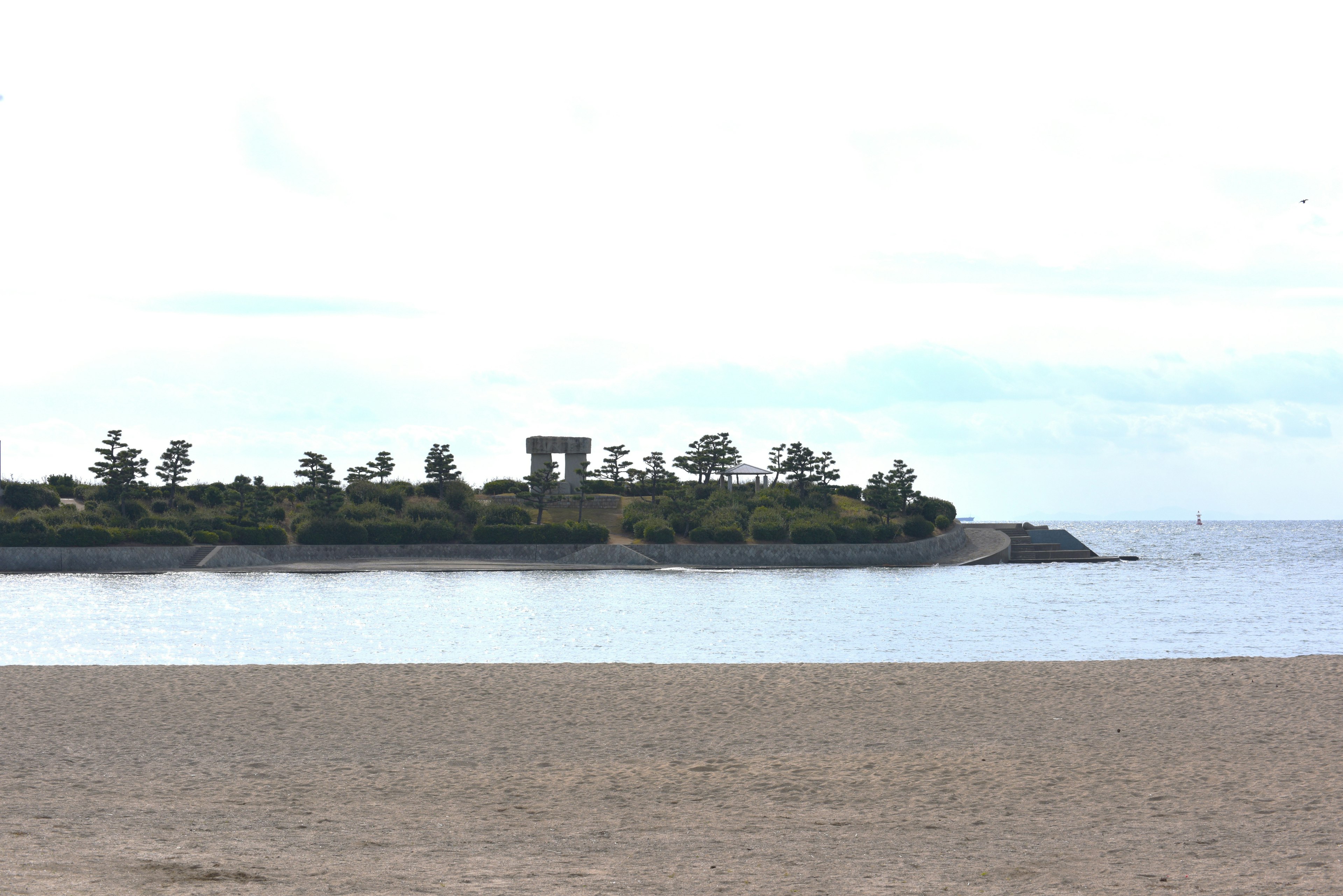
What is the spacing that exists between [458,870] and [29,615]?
3131 cm

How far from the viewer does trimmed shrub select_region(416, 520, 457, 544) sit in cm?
6319

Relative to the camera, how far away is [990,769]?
11328 mm

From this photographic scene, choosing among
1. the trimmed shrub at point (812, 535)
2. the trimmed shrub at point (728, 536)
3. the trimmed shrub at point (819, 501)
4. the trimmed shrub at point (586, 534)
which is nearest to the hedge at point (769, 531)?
the trimmed shrub at point (812, 535)

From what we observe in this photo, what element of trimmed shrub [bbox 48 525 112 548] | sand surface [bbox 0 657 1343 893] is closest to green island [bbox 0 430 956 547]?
trimmed shrub [bbox 48 525 112 548]

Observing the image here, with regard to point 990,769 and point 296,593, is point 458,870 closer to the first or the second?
point 990,769

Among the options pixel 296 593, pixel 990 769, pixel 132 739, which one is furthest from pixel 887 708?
pixel 296 593

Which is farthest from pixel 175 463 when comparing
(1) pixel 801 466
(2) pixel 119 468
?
(1) pixel 801 466

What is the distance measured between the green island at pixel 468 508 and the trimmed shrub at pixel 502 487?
11 cm

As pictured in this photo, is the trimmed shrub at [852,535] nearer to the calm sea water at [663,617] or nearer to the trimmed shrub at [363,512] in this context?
the calm sea water at [663,617]

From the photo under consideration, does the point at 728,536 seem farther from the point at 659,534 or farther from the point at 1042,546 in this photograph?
the point at 1042,546

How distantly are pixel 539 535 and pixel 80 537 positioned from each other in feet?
78.9

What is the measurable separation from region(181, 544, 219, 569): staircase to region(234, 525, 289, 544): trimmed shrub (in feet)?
6.64

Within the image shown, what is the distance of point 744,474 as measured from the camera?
254ft

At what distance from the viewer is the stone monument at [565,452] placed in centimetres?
7400
